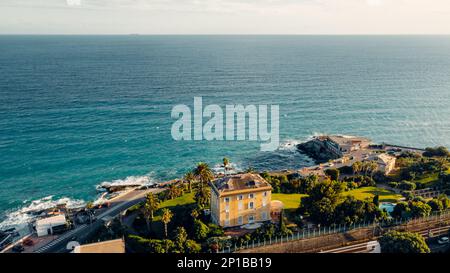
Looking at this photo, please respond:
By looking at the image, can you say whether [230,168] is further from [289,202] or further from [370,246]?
[370,246]

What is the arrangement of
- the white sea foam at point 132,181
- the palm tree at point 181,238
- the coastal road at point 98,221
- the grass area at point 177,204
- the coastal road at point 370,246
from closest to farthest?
the coastal road at point 370,246
the palm tree at point 181,238
the coastal road at point 98,221
the grass area at point 177,204
the white sea foam at point 132,181

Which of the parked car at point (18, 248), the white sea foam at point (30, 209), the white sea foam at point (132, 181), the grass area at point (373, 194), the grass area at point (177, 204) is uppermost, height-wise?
the grass area at point (373, 194)

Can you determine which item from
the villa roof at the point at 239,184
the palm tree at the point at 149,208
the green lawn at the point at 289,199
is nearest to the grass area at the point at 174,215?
the palm tree at the point at 149,208

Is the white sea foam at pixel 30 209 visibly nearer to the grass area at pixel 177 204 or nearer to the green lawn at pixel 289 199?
the grass area at pixel 177 204

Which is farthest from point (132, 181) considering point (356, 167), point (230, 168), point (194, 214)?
point (356, 167)

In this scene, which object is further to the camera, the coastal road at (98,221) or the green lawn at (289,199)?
the green lawn at (289,199)

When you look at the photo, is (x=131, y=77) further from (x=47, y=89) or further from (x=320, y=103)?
(x=320, y=103)

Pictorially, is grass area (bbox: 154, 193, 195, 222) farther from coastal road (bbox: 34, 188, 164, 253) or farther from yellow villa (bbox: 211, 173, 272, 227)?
coastal road (bbox: 34, 188, 164, 253)

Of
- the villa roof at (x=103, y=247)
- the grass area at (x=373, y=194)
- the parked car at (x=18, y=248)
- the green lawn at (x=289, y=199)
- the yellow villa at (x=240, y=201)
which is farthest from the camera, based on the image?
the grass area at (x=373, y=194)
